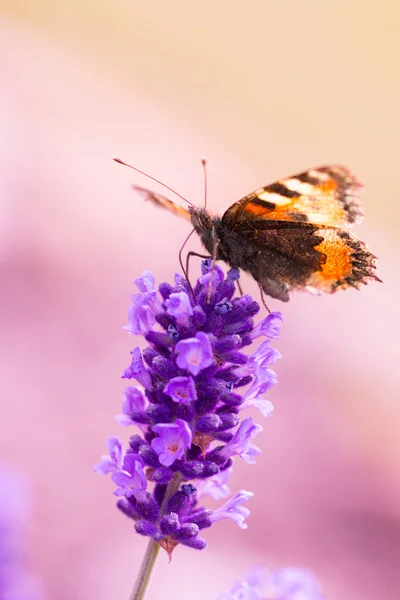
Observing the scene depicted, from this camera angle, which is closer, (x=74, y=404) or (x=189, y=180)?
(x=74, y=404)

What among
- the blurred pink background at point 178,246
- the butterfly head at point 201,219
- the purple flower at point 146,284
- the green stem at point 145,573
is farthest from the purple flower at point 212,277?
the blurred pink background at point 178,246

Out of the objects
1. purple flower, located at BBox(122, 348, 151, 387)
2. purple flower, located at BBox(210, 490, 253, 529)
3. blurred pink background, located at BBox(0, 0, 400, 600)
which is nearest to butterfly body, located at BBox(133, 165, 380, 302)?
purple flower, located at BBox(122, 348, 151, 387)

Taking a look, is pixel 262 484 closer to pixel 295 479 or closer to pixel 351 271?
pixel 295 479

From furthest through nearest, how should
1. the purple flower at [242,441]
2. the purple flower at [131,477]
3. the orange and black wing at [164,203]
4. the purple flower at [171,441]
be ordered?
the orange and black wing at [164,203], the purple flower at [242,441], the purple flower at [131,477], the purple flower at [171,441]

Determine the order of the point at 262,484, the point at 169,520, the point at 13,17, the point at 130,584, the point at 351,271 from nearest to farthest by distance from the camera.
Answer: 1. the point at 169,520
2. the point at 351,271
3. the point at 130,584
4. the point at 262,484
5. the point at 13,17

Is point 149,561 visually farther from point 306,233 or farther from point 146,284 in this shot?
point 306,233

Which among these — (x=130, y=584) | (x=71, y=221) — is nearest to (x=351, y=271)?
(x=130, y=584)

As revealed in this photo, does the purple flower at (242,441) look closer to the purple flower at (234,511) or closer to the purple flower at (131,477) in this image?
the purple flower at (234,511)
